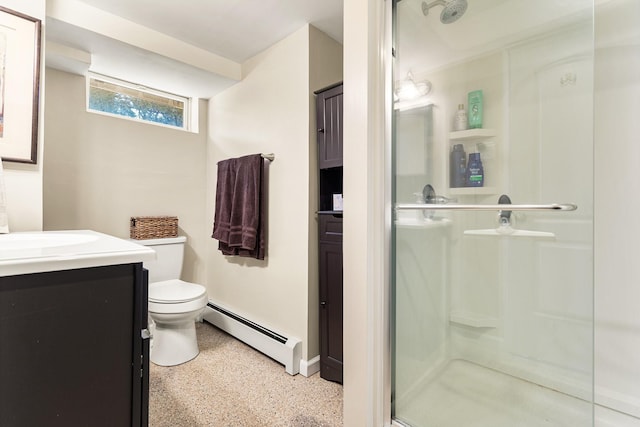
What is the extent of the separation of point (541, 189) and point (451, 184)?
1.02 feet

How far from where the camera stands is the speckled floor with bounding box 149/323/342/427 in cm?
139

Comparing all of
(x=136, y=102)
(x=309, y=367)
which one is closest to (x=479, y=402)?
(x=309, y=367)

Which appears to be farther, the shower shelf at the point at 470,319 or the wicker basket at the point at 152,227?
the wicker basket at the point at 152,227

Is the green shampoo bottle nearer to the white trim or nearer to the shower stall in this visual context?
Answer: the shower stall

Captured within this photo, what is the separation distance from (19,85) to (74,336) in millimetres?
1277

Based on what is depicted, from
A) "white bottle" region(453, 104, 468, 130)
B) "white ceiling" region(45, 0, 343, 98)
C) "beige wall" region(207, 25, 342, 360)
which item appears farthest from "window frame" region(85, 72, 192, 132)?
"white bottle" region(453, 104, 468, 130)

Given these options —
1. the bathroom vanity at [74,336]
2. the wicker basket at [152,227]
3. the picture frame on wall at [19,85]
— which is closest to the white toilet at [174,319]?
the wicker basket at [152,227]

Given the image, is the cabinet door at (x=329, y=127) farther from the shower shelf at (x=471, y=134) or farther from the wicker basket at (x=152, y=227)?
the wicker basket at (x=152, y=227)

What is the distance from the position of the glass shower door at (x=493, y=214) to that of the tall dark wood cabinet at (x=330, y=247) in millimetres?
493

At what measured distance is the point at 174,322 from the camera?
1866 mm

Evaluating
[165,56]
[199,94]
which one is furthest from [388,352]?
[199,94]

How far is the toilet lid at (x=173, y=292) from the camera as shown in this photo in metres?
1.84

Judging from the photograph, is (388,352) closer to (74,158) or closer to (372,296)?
(372,296)

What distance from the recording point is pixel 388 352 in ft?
4.03
